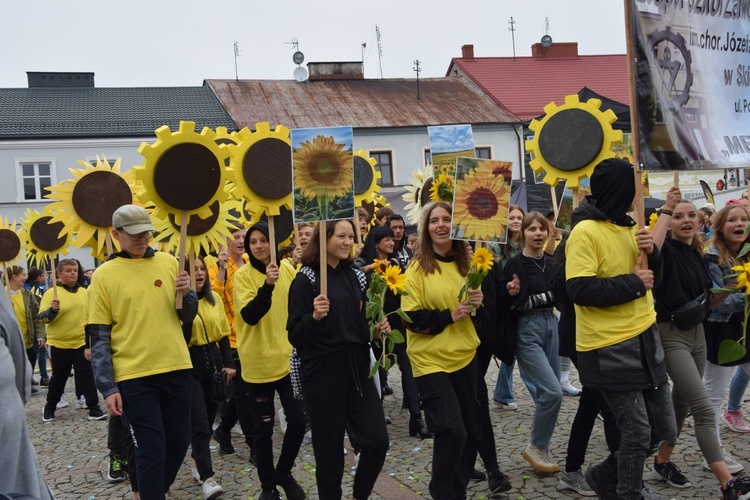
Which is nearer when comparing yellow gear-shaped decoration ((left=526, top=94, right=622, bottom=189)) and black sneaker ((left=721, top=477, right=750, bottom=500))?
black sneaker ((left=721, top=477, right=750, bottom=500))

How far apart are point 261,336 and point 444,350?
163 centimetres

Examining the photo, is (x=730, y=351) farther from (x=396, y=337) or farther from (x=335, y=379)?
(x=335, y=379)

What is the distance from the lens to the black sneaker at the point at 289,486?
6.30 metres

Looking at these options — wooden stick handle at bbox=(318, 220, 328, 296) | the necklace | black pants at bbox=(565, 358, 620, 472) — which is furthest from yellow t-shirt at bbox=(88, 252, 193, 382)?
the necklace

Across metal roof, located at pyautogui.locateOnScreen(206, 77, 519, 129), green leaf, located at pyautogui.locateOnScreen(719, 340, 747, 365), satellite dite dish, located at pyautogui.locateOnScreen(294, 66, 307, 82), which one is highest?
satellite dite dish, located at pyautogui.locateOnScreen(294, 66, 307, 82)

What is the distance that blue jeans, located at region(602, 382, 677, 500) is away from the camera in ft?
16.6

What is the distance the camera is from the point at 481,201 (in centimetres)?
604

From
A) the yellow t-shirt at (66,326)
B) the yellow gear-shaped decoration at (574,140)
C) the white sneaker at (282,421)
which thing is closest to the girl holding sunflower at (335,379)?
the yellow gear-shaped decoration at (574,140)

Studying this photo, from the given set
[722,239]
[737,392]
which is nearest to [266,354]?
[722,239]

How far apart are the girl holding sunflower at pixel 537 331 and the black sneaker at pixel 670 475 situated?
74cm

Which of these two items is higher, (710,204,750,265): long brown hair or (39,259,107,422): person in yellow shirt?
(710,204,750,265): long brown hair

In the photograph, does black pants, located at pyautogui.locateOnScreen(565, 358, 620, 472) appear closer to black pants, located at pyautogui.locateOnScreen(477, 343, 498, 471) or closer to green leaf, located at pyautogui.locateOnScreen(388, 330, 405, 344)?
black pants, located at pyautogui.locateOnScreen(477, 343, 498, 471)

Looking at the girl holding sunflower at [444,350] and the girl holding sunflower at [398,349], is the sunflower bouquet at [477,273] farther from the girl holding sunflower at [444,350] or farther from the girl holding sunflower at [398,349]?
the girl holding sunflower at [398,349]

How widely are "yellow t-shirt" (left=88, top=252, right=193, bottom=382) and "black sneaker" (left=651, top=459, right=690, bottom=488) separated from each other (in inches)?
133
